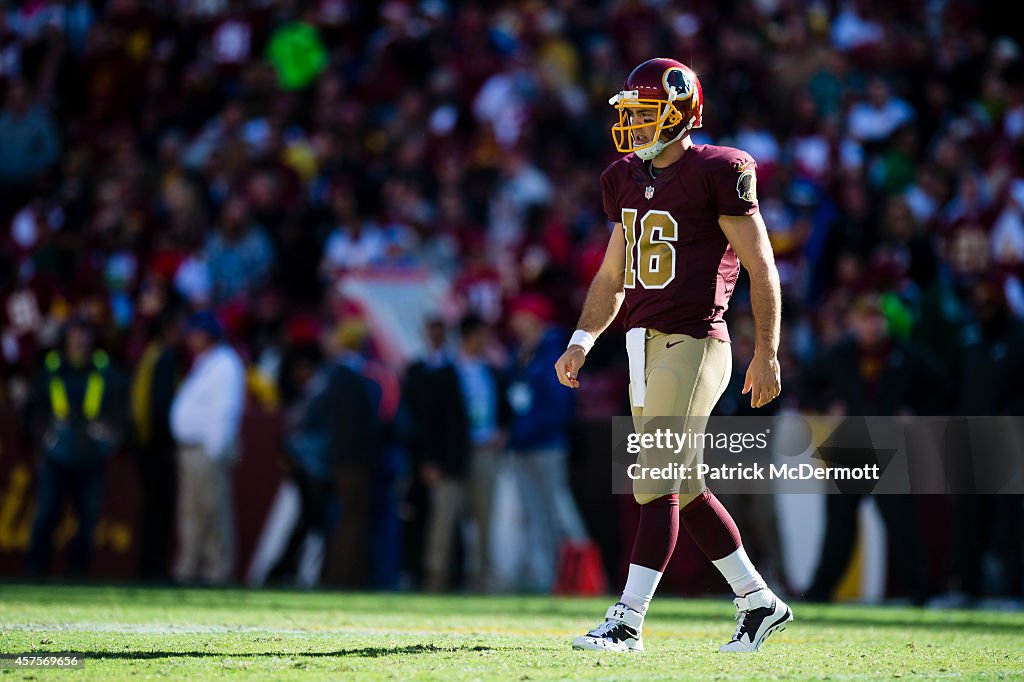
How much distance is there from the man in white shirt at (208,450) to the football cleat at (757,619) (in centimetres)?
720

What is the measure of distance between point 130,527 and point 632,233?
828 centimetres

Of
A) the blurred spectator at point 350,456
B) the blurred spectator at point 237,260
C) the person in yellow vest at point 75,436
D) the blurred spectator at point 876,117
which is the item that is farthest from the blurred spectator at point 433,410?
the blurred spectator at point 876,117

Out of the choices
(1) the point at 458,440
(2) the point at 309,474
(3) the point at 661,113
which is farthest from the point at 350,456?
(3) the point at 661,113

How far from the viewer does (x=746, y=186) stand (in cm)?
610

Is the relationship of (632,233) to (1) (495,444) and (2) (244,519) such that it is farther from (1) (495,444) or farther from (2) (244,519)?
(2) (244,519)

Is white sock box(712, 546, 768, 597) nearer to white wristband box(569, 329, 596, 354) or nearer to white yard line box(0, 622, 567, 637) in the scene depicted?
white wristband box(569, 329, 596, 354)

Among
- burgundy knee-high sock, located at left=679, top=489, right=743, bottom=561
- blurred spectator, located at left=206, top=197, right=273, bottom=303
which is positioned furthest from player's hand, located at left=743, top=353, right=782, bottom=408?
blurred spectator, located at left=206, top=197, right=273, bottom=303

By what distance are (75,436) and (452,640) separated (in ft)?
22.6

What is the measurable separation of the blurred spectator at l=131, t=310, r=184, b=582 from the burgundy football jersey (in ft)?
24.8

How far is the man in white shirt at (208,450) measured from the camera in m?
12.7

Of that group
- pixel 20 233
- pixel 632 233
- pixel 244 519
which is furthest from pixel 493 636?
pixel 20 233

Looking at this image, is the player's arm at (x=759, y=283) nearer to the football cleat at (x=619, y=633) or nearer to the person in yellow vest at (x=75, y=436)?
the football cleat at (x=619, y=633)

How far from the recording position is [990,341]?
11078mm

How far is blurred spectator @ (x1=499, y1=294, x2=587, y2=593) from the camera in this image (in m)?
12.2
